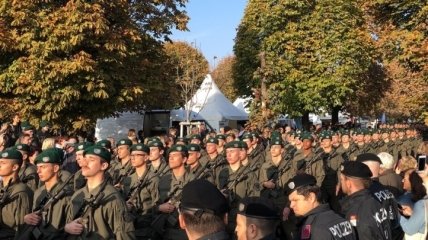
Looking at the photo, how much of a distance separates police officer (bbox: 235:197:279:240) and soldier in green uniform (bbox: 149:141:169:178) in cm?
484

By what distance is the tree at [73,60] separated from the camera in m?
16.9

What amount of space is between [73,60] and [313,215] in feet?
46.6

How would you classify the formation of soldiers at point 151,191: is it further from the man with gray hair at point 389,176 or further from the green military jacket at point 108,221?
the man with gray hair at point 389,176

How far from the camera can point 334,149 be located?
14117 mm

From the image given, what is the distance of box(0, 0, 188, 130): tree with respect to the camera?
55.6ft

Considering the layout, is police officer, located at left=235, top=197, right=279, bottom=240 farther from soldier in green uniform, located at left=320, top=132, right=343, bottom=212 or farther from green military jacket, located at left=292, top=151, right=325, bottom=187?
green military jacket, located at left=292, top=151, right=325, bottom=187

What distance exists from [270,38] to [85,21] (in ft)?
67.1

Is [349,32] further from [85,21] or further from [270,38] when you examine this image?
[85,21]

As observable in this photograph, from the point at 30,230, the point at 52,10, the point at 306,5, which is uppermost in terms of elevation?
the point at 306,5

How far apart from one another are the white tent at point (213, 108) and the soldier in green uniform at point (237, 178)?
24.6m

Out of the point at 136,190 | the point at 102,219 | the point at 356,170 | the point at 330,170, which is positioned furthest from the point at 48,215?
the point at 330,170

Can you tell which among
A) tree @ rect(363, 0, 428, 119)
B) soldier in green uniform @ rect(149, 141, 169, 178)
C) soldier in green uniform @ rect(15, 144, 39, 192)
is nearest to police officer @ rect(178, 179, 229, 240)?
soldier in green uniform @ rect(149, 141, 169, 178)

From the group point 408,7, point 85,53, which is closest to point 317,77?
point 408,7

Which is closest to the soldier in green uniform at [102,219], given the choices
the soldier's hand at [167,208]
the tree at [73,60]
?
the soldier's hand at [167,208]
